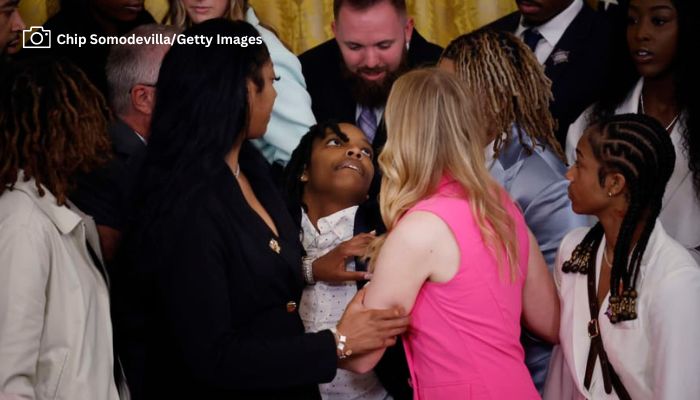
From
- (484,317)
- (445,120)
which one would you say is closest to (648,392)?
(484,317)

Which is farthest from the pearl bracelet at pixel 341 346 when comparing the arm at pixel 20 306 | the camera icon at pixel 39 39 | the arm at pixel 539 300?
the camera icon at pixel 39 39

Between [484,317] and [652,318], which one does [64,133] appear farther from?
[652,318]

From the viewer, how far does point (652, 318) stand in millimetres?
2412

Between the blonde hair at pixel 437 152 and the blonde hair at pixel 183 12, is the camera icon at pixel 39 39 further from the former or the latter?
the blonde hair at pixel 437 152

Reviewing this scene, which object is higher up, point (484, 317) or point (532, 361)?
point (484, 317)

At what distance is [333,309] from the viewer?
306 centimetres

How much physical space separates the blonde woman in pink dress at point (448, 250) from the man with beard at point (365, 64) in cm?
146

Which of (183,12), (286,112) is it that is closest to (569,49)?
(286,112)

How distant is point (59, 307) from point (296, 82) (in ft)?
5.40

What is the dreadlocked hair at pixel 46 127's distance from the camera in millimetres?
2479

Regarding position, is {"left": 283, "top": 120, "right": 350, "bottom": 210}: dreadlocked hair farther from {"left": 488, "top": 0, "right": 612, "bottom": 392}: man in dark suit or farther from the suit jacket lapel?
{"left": 488, "top": 0, "right": 612, "bottom": 392}: man in dark suit

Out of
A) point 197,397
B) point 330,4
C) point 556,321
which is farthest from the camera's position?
point 330,4

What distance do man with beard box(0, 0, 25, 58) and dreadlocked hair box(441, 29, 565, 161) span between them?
4.92 ft

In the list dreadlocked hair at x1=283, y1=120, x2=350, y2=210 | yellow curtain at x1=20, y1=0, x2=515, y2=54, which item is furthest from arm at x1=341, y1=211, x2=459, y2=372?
yellow curtain at x1=20, y1=0, x2=515, y2=54
